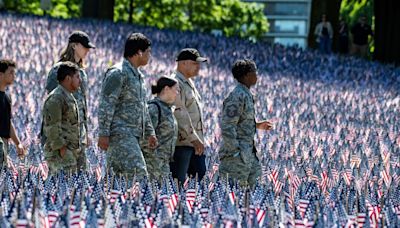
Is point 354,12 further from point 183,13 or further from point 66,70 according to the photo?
point 66,70

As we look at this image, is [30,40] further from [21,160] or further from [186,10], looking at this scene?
[186,10]

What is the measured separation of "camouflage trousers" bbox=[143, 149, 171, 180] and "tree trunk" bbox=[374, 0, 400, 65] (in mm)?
25691

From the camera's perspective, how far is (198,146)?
35.4 feet

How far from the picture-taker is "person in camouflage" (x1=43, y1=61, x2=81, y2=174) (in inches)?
386

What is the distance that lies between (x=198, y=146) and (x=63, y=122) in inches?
53.2

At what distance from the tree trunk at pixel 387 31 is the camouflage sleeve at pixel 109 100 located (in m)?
26.5

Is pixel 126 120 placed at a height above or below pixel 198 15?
below

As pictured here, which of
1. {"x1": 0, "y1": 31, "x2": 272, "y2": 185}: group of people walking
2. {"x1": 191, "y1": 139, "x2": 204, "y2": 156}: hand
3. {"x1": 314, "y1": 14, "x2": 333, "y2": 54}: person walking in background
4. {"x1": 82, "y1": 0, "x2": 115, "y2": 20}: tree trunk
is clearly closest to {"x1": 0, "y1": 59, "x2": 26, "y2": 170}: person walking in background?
{"x1": 0, "y1": 31, "x2": 272, "y2": 185}: group of people walking

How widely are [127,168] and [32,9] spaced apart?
46630 millimetres

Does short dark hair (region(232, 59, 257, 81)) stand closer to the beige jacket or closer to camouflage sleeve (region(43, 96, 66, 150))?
the beige jacket

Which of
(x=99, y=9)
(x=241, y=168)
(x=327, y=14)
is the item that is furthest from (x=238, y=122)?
(x=99, y=9)

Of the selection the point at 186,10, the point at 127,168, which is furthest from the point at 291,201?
the point at 186,10

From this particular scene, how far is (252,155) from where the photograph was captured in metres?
10.7

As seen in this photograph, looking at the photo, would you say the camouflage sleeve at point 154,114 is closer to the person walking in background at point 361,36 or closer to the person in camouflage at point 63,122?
the person in camouflage at point 63,122
